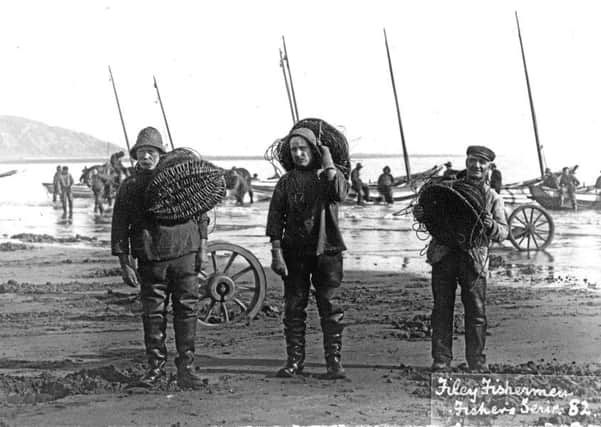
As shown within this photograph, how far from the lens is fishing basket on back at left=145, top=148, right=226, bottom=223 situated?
540cm

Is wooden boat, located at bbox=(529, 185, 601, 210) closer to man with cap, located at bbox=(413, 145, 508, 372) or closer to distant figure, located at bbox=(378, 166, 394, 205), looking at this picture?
distant figure, located at bbox=(378, 166, 394, 205)

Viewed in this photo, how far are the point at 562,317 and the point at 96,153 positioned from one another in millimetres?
57053

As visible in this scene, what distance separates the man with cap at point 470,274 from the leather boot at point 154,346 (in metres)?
1.86

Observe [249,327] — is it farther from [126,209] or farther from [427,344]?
[126,209]

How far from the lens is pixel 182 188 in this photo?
5461 millimetres

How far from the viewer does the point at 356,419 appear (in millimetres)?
4867

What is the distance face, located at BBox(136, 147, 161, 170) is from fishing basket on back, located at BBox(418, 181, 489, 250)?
1855mm

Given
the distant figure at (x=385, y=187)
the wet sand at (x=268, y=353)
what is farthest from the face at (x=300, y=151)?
the distant figure at (x=385, y=187)

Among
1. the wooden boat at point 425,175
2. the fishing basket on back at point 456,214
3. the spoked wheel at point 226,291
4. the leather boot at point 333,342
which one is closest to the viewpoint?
the fishing basket on back at point 456,214

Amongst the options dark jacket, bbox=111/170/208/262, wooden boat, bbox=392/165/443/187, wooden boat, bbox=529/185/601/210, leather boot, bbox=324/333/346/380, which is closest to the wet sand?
leather boot, bbox=324/333/346/380

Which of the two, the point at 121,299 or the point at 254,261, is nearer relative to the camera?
the point at 254,261

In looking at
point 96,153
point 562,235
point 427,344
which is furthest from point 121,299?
Answer: point 96,153

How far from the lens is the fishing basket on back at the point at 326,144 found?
564 centimetres

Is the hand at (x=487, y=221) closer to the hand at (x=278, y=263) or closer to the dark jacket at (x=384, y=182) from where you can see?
the hand at (x=278, y=263)
